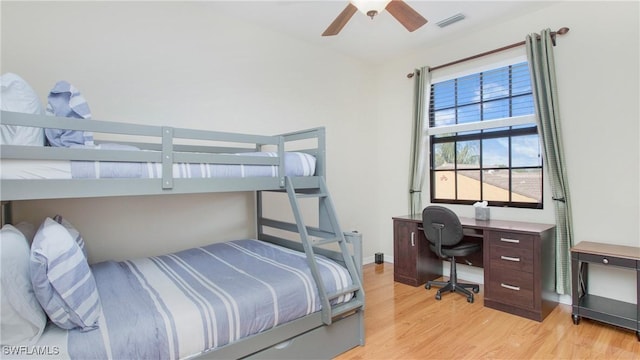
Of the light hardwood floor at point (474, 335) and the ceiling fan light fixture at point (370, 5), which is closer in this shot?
the ceiling fan light fixture at point (370, 5)

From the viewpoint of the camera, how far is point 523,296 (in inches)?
103

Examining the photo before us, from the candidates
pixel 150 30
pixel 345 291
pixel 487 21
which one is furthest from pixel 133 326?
pixel 487 21

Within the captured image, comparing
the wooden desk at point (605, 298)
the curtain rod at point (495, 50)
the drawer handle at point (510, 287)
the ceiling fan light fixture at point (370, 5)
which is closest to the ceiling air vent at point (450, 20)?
the curtain rod at point (495, 50)

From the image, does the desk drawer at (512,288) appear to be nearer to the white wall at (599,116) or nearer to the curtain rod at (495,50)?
the white wall at (599,116)

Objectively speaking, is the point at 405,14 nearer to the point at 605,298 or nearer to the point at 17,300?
the point at 17,300

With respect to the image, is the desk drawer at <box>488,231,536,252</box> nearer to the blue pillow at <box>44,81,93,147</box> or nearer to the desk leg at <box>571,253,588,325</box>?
the desk leg at <box>571,253,588,325</box>

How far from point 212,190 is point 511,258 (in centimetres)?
242

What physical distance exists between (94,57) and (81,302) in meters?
1.90

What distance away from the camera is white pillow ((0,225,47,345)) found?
124cm

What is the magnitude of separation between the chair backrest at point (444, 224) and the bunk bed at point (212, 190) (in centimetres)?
114

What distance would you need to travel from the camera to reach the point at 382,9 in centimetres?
205

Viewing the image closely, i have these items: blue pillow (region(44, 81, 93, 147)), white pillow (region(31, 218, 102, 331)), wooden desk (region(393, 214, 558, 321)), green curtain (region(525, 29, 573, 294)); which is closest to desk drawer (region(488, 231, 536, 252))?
wooden desk (region(393, 214, 558, 321))

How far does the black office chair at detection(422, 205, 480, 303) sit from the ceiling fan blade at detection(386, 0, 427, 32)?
1551mm

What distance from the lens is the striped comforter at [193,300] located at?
138 cm
